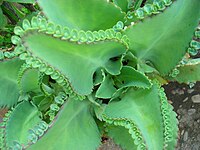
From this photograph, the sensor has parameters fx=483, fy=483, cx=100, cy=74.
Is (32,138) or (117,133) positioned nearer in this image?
(32,138)

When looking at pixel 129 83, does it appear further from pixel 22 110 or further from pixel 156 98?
pixel 22 110

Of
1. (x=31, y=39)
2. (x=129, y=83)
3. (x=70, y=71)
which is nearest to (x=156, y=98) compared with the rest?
(x=129, y=83)

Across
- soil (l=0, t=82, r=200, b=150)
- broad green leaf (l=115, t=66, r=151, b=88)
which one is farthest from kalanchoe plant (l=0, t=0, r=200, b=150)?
soil (l=0, t=82, r=200, b=150)

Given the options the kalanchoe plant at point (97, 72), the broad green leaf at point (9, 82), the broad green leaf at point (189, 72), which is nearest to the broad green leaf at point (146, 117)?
the kalanchoe plant at point (97, 72)

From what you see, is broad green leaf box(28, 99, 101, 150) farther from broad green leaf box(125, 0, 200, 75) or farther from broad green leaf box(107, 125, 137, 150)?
broad green leaf box(125, 0, 200, 75)

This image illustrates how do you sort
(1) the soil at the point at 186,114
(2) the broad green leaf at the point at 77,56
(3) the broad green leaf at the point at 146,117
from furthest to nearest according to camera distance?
(1) the soil at the point at 186,114
(3) the broad green leaf at the point at 146,117
(2) the broad green leaf at the point at 77,56

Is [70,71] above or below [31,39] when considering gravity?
below

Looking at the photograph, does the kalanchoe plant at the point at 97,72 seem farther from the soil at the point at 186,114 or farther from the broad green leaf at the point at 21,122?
the soil at the point at 186,114

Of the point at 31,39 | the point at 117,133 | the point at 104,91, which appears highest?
the point at 31,39
